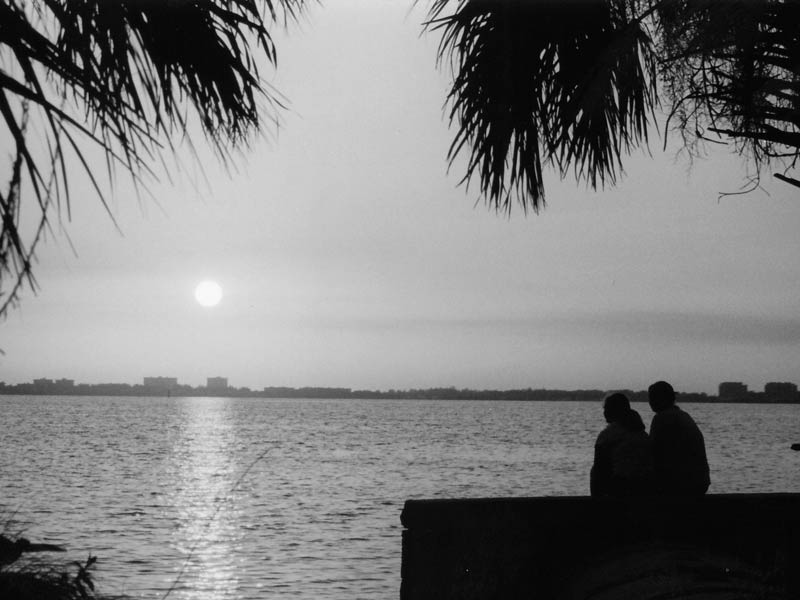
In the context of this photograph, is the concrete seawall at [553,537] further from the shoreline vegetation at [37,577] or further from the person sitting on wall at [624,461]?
the shoreline vegetation at [37,577]

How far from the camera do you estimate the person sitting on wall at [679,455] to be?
18.3 ft

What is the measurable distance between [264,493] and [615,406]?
31.5 metres

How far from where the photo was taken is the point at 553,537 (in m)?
4.70

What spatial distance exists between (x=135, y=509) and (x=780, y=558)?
28.6m

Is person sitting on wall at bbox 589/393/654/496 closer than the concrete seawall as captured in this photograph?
No

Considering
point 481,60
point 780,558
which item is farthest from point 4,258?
point 780,558

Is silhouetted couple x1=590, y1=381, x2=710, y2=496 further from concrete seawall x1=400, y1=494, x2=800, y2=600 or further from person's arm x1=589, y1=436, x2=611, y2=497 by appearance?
concrete seawall x1=400, y1=494, x2=800, y2=600

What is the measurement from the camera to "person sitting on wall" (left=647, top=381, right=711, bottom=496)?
5.57 meters

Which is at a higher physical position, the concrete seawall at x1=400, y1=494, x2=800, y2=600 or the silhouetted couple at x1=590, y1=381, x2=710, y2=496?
the silhouetted couple at x1=590, y1=381, x2=710, y2=496

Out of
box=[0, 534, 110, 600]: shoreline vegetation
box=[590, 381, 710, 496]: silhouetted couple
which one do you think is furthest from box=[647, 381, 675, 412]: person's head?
box=[0, 534, 110, 600]: shoreline vegetation

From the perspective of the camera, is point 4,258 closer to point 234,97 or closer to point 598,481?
point 234,97

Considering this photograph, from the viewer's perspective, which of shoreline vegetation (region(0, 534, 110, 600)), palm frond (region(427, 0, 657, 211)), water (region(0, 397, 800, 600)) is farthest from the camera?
water (region(0, 397, 800, 600))

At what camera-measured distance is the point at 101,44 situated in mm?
2285

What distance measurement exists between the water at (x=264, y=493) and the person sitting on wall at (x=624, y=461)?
256 centimetres
